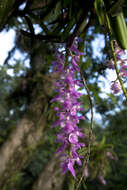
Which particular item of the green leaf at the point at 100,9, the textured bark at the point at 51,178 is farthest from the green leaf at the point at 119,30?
the textured bark at the point at 51,178

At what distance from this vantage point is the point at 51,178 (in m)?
2.09

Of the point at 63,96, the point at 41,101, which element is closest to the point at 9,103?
the point at 41,101

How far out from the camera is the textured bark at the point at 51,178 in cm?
204

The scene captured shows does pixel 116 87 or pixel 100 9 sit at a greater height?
pixel 100 9

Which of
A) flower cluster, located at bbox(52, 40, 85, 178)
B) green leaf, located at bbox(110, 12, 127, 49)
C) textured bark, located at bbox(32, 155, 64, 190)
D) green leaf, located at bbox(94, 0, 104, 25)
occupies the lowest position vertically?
textured bark, located at bbox(32, 155, 64, 190)

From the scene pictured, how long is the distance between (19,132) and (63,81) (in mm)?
1706

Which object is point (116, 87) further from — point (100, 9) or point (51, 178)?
point (51, 178)

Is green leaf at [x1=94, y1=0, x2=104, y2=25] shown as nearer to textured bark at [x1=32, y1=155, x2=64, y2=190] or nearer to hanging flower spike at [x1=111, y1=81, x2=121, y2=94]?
hanging flower spike at [x1=111, y1=81, x2=121, y2=94]

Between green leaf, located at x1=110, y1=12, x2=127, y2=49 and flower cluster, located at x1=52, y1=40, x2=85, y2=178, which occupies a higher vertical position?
green leaf, located at x1=110, y1=12, x2=127, y2=49

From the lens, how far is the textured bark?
2.04m

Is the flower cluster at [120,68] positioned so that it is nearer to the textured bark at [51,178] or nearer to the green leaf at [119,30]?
the green leaf at [119,30]

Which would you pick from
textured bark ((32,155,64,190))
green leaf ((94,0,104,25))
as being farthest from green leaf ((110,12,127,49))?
textured bark ((32,155,64,190))

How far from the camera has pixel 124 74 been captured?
1.22ft

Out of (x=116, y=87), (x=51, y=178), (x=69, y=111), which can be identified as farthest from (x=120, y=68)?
(x=51, y=178)
